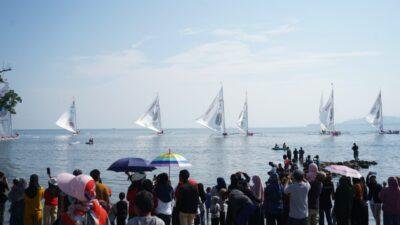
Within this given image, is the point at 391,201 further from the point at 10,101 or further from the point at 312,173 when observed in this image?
the point at 10,101

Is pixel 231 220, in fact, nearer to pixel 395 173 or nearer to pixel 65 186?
pixel 65 186

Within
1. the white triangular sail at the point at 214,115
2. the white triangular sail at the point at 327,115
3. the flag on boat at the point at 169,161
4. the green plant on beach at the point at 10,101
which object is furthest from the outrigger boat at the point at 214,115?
the flag on boat at the point at 169,161

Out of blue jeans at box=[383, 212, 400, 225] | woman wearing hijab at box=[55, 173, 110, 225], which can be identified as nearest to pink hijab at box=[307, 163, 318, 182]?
blue jeans at box=[383, 212, 400, 225]

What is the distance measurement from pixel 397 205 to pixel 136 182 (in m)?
5.95

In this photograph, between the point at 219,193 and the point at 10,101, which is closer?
the point at 219,193

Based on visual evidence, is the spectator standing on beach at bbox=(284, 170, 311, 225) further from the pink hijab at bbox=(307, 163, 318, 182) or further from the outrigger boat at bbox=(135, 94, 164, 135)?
the outrigger boat at bbox=(135, 94, 164, 135)

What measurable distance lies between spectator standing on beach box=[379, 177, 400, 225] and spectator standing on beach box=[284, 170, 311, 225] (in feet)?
8.69

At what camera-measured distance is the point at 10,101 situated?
111688 millimetres

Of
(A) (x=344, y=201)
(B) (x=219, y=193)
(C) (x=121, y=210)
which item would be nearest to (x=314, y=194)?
(A) (x=344, y=201)

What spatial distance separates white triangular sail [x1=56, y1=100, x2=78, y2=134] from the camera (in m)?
117

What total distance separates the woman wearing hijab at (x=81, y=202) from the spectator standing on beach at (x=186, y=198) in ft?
14.0

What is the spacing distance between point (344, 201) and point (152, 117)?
330 feet

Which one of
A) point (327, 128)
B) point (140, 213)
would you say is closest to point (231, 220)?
point (140, 213)

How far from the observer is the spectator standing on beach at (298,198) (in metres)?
9.38
